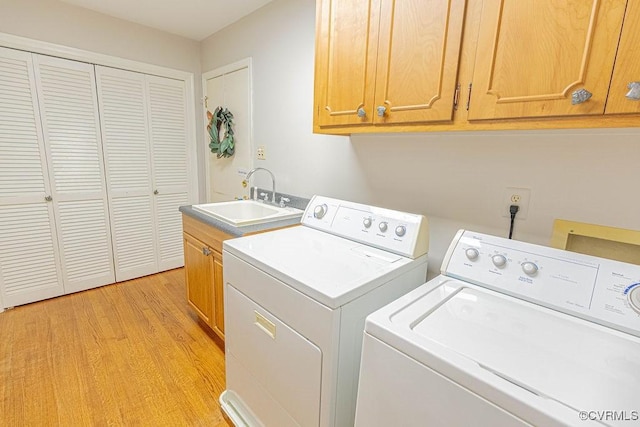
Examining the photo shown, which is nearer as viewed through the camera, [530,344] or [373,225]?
[530,344]

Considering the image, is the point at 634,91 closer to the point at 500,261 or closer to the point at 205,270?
the point at 500,261

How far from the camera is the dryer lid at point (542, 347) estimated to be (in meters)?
0.57

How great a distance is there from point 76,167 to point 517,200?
315 centimetres

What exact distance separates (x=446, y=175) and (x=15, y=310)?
3329 millimetres

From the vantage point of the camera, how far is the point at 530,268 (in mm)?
930

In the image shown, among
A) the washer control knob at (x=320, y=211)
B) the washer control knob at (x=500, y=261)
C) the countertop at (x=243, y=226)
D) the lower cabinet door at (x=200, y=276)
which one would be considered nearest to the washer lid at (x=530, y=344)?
the washer control knob at (x=500, y=261)

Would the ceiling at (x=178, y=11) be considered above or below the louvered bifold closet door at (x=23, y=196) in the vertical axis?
above

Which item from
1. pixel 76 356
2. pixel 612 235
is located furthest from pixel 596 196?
pixel 76 356

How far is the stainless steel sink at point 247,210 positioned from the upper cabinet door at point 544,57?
1.29 meters

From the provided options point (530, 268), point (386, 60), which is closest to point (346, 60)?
point (386, 60)

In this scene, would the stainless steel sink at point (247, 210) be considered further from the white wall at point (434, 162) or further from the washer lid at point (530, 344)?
the washer lid at point (530, 344)

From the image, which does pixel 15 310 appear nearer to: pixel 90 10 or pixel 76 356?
pixel 76 356

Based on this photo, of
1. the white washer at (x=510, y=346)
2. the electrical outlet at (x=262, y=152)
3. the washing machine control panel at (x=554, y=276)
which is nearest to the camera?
the white washer at (x=510, y=346)

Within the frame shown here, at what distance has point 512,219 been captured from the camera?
1.16 metres
